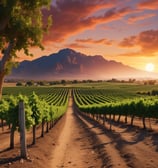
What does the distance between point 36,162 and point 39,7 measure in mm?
10883

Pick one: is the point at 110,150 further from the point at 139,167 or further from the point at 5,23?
the point at 5,23

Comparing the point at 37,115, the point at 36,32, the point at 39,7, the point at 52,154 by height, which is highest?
the point at 39,7

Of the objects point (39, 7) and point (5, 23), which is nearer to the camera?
point (5, 23)

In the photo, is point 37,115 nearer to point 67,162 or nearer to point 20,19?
point 67,162

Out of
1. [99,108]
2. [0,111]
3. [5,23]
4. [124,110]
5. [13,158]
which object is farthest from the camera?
[99,108]

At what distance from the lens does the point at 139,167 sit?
837 inches

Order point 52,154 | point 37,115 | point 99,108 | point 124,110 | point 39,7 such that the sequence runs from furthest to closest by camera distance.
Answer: point 99,108 → point 124,110 → point 37,115 → point 52,154 → point 39,7

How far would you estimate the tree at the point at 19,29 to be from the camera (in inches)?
806

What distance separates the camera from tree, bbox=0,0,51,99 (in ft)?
67.2

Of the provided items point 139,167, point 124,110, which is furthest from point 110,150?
point 124,110

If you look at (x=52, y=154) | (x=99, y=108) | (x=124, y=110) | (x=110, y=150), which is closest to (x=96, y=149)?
(x=110, y=150)

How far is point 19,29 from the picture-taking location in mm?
20734

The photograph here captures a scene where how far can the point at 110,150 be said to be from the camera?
2862cm

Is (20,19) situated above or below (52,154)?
above
